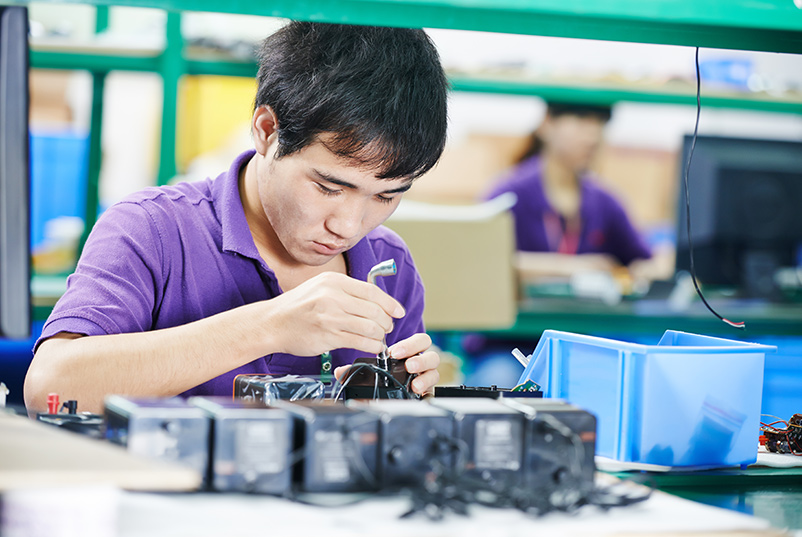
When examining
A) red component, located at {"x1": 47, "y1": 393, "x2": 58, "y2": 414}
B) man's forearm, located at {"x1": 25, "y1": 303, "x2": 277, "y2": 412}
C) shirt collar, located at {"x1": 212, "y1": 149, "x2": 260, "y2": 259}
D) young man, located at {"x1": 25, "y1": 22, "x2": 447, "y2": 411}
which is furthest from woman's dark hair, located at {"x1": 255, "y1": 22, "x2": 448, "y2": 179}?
red component, located at {"x1": 47, "y1": 393, "x2": 58, "y2": 414}

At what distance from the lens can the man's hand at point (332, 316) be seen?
3.78ft

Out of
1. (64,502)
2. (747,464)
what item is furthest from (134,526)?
(747,464)

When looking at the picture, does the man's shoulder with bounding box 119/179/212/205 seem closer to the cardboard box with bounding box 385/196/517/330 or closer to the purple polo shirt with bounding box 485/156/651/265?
the cardboard box with bounding box 385/196/517/330

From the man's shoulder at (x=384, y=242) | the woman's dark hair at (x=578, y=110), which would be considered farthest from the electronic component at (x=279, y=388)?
the woman's dark hair at (x=578, y=110)

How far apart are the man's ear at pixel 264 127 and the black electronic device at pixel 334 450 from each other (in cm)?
73

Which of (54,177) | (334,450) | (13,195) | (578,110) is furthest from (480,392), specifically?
(54,177)

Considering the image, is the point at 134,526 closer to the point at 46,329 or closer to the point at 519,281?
the point at 46,329

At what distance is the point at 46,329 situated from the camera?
1269 millimetres

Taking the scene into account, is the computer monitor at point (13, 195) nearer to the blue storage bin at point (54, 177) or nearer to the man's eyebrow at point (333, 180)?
the man's eyebrow at point (333, 180)

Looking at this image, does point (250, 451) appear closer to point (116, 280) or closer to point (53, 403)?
point (53, 403)

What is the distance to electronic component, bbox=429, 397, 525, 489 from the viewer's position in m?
0.82

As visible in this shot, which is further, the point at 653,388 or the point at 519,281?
the point at 519,281

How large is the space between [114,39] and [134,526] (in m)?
2.81

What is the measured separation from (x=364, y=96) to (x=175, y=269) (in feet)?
1.45
